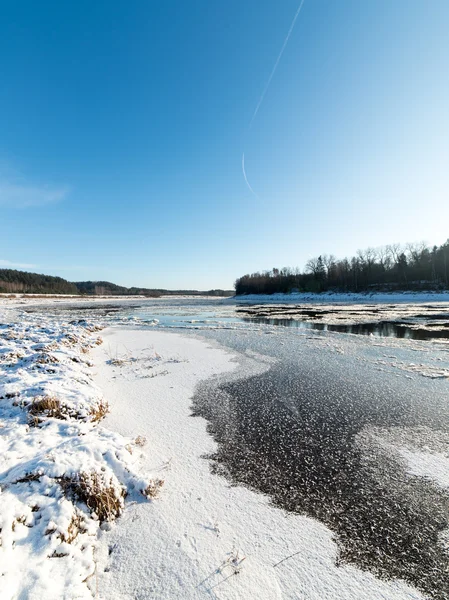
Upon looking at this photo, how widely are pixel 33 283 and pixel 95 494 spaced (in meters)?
150

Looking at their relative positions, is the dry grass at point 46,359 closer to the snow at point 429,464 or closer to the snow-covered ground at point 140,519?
the snow-covered ground at point 140,519

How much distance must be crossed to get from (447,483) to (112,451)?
436 cm

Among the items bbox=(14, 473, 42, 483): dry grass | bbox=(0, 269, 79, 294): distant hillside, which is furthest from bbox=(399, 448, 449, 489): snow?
bbox=(0, 269, 79, 294): distant hillside

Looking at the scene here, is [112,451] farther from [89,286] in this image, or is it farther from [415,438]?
[89,286]

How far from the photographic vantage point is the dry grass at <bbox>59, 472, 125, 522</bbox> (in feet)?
9.70

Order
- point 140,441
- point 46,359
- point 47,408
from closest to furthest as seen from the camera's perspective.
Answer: point 140,441 < point 47,408 < point 46,359

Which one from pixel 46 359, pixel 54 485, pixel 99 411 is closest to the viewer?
pixel 54 485

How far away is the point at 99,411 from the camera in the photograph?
537 cm

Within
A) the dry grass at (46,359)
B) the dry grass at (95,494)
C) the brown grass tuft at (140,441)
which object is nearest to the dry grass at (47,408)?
the brown grass tuft at (140,441)

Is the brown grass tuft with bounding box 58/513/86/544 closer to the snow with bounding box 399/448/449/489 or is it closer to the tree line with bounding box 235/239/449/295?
the snow with bounding box 399/448/449/489

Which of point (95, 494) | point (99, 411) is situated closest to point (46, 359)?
point (99, 411)

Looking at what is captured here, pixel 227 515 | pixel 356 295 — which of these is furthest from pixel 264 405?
pixel 356 295

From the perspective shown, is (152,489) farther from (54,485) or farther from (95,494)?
(54,485)

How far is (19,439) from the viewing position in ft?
12.8
